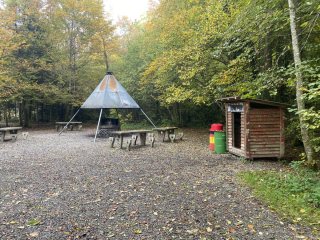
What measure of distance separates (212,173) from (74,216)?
360 centimetres

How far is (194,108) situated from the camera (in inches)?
779

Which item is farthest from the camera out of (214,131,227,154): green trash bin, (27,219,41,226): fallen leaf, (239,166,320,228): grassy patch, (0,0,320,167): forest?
(0,0,320,167): forest

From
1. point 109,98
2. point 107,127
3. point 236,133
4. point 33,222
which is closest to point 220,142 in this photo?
point 236,133

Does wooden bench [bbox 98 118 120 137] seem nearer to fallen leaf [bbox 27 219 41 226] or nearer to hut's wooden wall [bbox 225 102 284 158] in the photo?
hut's wooden wall [bbox 225 102 284 158]

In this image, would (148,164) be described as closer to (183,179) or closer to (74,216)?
(183,179)

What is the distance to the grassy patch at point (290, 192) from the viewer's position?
390 cm

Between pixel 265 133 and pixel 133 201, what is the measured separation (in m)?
5.01

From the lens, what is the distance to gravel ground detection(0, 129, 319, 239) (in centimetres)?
342

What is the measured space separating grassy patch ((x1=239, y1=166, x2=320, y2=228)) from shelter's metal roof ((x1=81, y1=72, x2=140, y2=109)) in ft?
29.5

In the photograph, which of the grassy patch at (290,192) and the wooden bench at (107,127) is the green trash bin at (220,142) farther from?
the wooden bench at (107,127)

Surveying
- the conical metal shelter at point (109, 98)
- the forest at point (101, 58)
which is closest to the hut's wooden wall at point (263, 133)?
the forest at point (101, 58)

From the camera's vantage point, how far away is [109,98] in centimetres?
1398

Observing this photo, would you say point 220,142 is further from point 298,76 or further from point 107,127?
point 107,127

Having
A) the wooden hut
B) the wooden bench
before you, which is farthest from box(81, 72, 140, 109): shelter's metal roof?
the wooden hut
